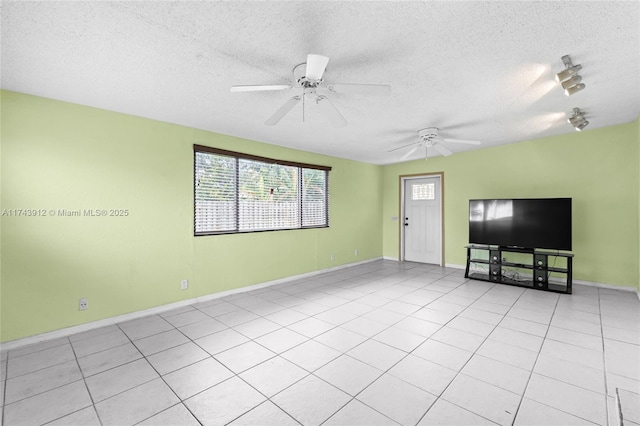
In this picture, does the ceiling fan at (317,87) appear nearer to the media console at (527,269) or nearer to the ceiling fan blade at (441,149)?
the ceiling fan blade at (441,149)

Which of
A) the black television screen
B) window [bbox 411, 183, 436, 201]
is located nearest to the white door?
window [bbox 411, 183, 436, 201]

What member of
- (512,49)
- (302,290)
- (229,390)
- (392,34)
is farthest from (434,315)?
(392,34)

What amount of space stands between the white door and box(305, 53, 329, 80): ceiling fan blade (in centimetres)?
513

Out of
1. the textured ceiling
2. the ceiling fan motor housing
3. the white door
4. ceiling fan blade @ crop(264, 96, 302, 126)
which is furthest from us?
the white door

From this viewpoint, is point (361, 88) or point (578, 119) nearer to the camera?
point (361, 88)

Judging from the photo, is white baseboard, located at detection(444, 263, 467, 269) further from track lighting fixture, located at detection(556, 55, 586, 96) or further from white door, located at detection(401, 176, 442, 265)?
track lighting fixture, located at detection(556, 55, 586, 96)

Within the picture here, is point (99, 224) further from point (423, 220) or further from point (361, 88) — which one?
point (423, 220)

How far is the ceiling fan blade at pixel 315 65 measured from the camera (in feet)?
5.79

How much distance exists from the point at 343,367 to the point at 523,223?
4.05 meters

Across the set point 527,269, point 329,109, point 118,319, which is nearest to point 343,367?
point 329,109

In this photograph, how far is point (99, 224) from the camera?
314 cm

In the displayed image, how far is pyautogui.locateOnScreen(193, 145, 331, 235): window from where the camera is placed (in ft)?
13.2

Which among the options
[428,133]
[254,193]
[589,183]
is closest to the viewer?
[428,133]

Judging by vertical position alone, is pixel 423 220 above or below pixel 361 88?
below
